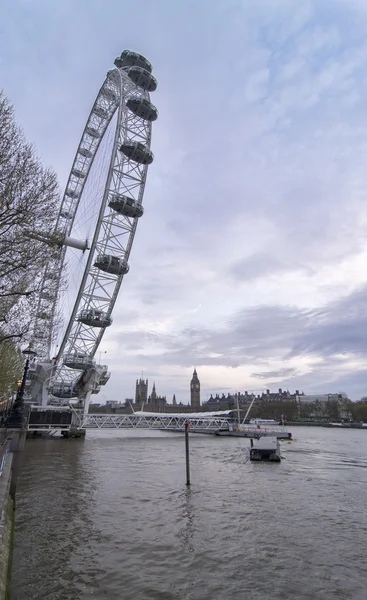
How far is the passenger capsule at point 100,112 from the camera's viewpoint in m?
47.0

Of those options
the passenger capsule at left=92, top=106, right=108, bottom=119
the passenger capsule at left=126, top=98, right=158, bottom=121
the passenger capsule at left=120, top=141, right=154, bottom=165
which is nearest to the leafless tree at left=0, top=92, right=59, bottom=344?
the passenger capsule at left=120, top=141, right=154, bottom=165

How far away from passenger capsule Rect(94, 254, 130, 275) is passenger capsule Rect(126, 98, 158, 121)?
17079 mm

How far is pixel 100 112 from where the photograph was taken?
1868 inches

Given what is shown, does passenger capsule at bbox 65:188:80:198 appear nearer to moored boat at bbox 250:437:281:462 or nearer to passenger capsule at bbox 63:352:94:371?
passenger capsule at bbox 63:352:94:371

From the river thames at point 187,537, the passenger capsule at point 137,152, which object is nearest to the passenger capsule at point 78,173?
the passenger capsule at point 137,152

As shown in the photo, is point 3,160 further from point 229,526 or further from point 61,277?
point 229,526

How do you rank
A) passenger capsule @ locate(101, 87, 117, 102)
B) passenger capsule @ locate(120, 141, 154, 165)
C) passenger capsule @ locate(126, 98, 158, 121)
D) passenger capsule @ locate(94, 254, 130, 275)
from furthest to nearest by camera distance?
passenger capsule @ locate(101, 87, 117, 102), passenger capsule @ locate(126, 98, 158, 121), passenger capsule @ locate(120, 141, 154, 165), passenger capsule @ locate(94, 254, 130, 275)

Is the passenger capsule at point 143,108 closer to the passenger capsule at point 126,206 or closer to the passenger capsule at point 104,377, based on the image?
the passenger capsule at point 126,206

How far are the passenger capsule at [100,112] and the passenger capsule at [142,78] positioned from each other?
16.8 feet

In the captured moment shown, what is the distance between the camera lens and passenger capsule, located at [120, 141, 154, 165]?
4078 centimetres

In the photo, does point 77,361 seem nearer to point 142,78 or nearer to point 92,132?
point 92,132

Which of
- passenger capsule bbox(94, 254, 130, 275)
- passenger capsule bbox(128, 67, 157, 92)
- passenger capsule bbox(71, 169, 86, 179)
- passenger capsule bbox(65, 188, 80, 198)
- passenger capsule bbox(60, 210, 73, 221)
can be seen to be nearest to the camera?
passenger capsule bbox(94, 254, 130, 275)

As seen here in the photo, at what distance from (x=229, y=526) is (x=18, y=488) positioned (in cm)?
1043

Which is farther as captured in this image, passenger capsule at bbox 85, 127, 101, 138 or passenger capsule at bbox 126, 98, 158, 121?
passenger capsule at bbox 85, 127, 101, 138
